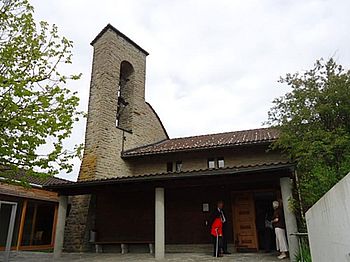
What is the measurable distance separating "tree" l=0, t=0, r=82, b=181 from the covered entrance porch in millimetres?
2860

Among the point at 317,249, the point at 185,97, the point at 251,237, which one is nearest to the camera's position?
the point at 317,249

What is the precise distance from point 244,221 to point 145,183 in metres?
3.84

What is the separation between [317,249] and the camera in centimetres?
430

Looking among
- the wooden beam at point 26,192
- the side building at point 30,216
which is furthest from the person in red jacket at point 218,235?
the side building at point 30,216

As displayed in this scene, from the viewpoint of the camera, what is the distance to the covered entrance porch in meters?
8.70

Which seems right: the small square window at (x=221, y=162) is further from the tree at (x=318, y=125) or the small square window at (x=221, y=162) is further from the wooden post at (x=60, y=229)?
the wooden post at (x=60, y=229)

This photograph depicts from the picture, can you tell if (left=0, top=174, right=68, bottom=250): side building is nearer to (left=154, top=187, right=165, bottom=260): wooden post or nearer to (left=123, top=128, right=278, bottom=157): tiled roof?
(left=123, top=128, right=278, bottom=157): tiled roof

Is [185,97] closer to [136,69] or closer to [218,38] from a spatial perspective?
[136,69]

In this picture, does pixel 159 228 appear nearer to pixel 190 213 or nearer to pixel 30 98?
pixel 190 213

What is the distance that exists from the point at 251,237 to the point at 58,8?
31.1 ft

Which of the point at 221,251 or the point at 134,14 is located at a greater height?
the point at 134,14

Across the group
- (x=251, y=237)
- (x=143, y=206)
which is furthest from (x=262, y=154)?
(x=143, y=206)

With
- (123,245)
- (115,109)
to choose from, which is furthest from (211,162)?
(115,109)

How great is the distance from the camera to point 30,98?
7.25 m
